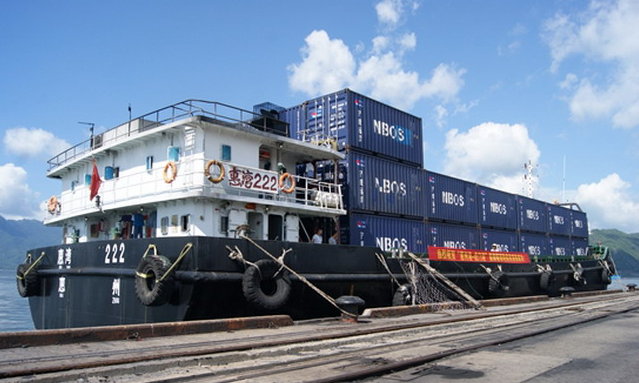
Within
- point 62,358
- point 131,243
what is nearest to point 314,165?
point 131,243

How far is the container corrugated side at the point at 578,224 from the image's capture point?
35.9 metres

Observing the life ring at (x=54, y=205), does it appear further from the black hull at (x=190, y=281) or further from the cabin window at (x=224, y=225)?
the cabin window at (x=224, y=225)

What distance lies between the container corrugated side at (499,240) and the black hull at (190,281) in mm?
7747

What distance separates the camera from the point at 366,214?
17.4m

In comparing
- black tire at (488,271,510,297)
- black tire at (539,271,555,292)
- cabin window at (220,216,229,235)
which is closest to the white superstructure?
cabin window at (220,216,229,235)

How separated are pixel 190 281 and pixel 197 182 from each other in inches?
117

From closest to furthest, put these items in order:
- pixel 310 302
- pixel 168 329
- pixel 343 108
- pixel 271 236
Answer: pixel 168 329 < pixel 310 302 < pixel 271 236 < pixel 343 108

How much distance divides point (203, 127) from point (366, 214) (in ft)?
22.2

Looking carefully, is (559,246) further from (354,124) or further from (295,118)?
(295,118)

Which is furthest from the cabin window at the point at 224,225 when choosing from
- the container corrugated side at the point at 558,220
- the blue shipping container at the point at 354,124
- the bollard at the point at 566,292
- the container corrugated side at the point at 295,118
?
the container corrugated side at the point at 558,220

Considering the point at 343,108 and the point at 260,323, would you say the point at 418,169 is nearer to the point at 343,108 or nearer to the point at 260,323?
the point at 343,108

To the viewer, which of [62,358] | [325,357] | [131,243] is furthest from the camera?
[131,243]

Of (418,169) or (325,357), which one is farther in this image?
(418,169)

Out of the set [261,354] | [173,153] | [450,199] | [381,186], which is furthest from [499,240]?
[261,354]
